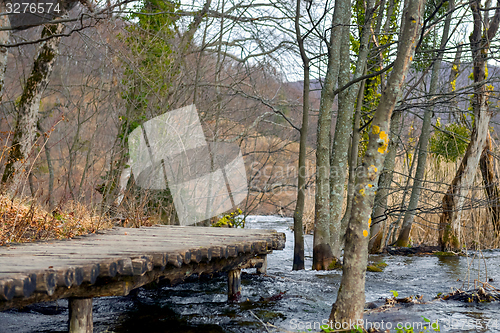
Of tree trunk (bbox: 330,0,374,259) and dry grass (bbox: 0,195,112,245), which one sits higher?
tree trunk (bbox: 330,0,374,259)

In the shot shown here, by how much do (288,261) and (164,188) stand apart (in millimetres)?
2669

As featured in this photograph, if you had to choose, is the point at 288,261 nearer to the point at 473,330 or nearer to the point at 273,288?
the point at 273,288

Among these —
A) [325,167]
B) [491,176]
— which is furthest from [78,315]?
[491,176]

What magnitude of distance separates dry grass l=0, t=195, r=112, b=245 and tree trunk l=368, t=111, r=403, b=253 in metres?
4.88

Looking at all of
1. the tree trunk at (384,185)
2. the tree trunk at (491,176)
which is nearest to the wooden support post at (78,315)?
the tree trunk at (384,185)

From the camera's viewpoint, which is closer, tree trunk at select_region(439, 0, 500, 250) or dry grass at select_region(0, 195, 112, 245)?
dry grass at select_region(0, 195, 112, 245)

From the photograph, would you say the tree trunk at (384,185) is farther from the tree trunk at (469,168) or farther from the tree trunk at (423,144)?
the tree trunk at (469,168)

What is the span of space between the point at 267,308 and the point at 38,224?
3114 millimetres

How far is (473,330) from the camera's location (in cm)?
324

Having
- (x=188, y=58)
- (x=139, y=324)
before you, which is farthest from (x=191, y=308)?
(x=188, y=58)

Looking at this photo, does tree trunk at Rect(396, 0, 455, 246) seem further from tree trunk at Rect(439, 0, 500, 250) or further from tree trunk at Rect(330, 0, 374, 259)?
tree trunk at Rect(330, 0, 374, 259)

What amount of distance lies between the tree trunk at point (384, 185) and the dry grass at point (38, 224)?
16.0 ft

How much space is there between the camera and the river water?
11.6ft

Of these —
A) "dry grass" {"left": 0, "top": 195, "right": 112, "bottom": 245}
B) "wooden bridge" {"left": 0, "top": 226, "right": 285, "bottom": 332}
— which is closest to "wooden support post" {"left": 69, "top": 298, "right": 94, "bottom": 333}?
"wooden bridge" {"left": 0, "top": 226, "right": 285, "bottom": 332}
